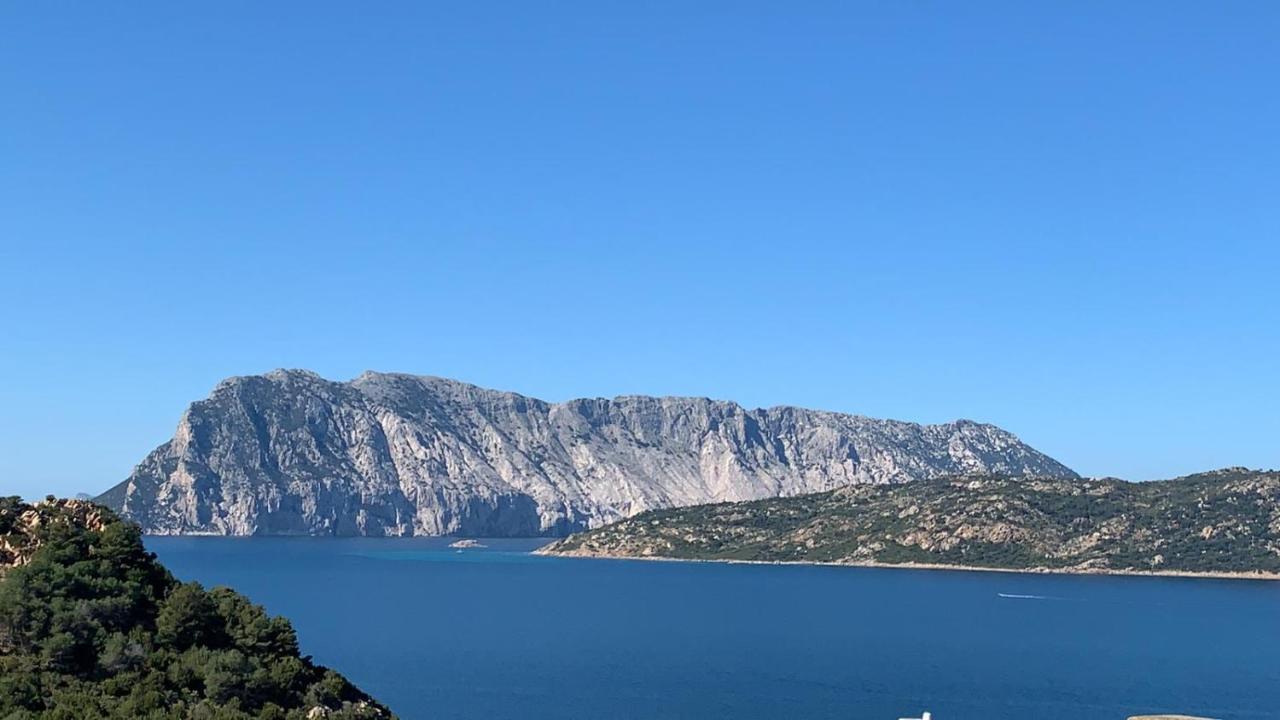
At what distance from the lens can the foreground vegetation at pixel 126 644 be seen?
59938 millimetres

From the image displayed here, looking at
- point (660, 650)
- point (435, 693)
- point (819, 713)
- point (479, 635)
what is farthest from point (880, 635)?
point (435, 693)

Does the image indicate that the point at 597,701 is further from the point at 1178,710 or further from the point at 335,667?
the point at 1178,710

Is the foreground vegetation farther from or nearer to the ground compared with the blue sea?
farther from the ground

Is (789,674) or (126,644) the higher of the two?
(126,644)

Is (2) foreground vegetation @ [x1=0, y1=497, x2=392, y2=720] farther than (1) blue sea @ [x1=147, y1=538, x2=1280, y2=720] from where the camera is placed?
No

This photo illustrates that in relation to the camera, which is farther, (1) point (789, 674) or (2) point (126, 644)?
(1) point (789, 674)

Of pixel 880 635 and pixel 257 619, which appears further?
pixel 880 635

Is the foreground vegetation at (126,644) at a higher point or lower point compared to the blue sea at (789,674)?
higher

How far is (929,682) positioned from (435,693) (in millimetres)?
57000

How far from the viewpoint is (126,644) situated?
6512cm

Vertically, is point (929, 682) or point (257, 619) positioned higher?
point (257, 619)

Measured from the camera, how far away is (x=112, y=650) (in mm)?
64000

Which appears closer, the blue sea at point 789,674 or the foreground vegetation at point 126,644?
the foreground vegetation at point 126,644

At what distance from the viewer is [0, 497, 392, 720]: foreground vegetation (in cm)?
5994
